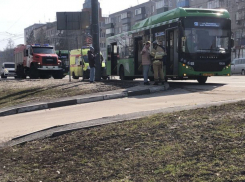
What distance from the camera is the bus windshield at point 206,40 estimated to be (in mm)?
15681

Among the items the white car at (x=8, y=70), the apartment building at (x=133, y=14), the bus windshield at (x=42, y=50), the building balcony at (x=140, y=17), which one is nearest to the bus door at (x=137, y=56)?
the bus windshield at (x=42, y=50)

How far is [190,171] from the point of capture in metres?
3.91

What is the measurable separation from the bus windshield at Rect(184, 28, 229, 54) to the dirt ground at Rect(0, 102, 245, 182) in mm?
9373

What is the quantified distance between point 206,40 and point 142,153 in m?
12.1

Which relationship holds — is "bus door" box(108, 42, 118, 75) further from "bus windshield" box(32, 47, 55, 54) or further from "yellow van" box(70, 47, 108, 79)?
"bus windshield" box(32, 47, 55, 54)

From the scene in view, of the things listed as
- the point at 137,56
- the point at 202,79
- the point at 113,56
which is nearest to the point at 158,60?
the point at 202,79

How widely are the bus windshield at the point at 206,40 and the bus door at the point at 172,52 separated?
61 cm

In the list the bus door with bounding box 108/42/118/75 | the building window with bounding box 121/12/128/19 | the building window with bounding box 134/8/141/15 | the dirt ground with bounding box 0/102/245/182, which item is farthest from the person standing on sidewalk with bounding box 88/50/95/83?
the building window with bounding box 121/12/128/19

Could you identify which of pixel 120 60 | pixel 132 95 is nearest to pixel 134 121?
pixel 132 95

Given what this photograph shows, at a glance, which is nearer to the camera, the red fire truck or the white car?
the red fire truck

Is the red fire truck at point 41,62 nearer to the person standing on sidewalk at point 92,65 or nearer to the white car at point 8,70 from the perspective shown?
the person standing on sidewalk at point 92,65

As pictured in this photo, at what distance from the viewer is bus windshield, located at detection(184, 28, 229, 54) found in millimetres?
15681

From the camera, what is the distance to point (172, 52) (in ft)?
53.6

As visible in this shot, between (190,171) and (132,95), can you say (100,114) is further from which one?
(190,171)
